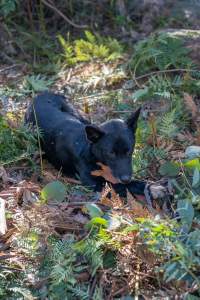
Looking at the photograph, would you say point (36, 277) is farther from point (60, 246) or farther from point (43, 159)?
point (43, 159)

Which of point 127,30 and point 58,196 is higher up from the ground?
point 58,196

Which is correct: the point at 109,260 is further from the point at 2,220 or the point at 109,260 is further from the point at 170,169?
the point at 170,169

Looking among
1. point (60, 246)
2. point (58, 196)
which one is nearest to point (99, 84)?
point (58, 196)

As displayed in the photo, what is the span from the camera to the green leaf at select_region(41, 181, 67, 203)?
530 centimetres

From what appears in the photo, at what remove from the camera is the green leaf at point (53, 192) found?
17.4 ft

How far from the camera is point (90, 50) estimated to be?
9281mm

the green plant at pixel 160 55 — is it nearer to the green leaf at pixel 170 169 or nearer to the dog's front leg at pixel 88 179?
the dog's front leg at pixel 88 179

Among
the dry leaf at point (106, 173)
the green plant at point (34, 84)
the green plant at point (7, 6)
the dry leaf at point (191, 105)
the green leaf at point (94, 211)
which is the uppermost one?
the green leaf at point (94, 211)

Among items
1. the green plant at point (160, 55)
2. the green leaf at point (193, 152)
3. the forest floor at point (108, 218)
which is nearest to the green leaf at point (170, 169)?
the forest floor at point (108, 218)

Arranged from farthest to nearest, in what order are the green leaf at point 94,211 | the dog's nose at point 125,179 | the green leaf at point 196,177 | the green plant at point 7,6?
the green plant at point 7,6 → the dog's nose at point 125,179 → the green leaf at point 196,177 → the green leaf at point 94,211

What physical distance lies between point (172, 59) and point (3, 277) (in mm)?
4427

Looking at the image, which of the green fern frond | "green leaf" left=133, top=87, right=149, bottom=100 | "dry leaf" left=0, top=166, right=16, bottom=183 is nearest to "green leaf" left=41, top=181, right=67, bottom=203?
"dry leaf" left=0, top=166, right=16, bottom=183

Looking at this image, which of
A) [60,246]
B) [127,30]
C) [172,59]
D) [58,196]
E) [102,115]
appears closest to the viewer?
[60,246]

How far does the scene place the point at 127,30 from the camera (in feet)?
33.1
